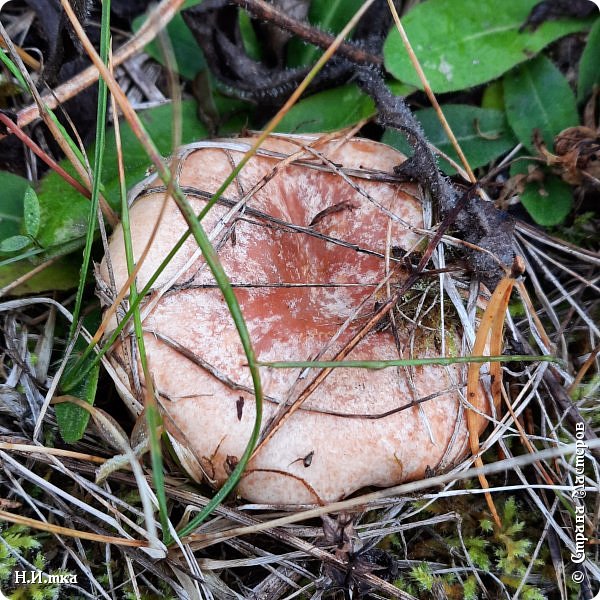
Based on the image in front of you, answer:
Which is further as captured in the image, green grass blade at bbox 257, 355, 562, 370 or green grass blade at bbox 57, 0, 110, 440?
green grass blade at bbox 57, 0, 110, 440

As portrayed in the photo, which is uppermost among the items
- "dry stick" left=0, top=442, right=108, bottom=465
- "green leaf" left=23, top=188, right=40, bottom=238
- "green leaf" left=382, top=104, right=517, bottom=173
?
"green leaf" left=23, top=188, right=40, bottom=238

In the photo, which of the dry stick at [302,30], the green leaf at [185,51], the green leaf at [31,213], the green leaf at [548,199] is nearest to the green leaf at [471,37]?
the dry stick at [302,30]

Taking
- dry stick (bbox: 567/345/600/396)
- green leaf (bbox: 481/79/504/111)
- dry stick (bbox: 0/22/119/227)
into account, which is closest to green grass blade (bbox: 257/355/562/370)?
dry stick (bbox: 567/345/600/396)

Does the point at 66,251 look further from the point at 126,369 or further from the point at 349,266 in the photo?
the point at 349,266

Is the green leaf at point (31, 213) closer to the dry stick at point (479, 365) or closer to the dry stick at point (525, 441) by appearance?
the dry stick at point (479, 365)

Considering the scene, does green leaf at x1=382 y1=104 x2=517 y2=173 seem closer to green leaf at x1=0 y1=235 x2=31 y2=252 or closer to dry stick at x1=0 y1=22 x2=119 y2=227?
dry stick at x1=0 y1=22 x2=119 y2=227

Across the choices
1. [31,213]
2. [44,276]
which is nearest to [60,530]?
[44,276]
